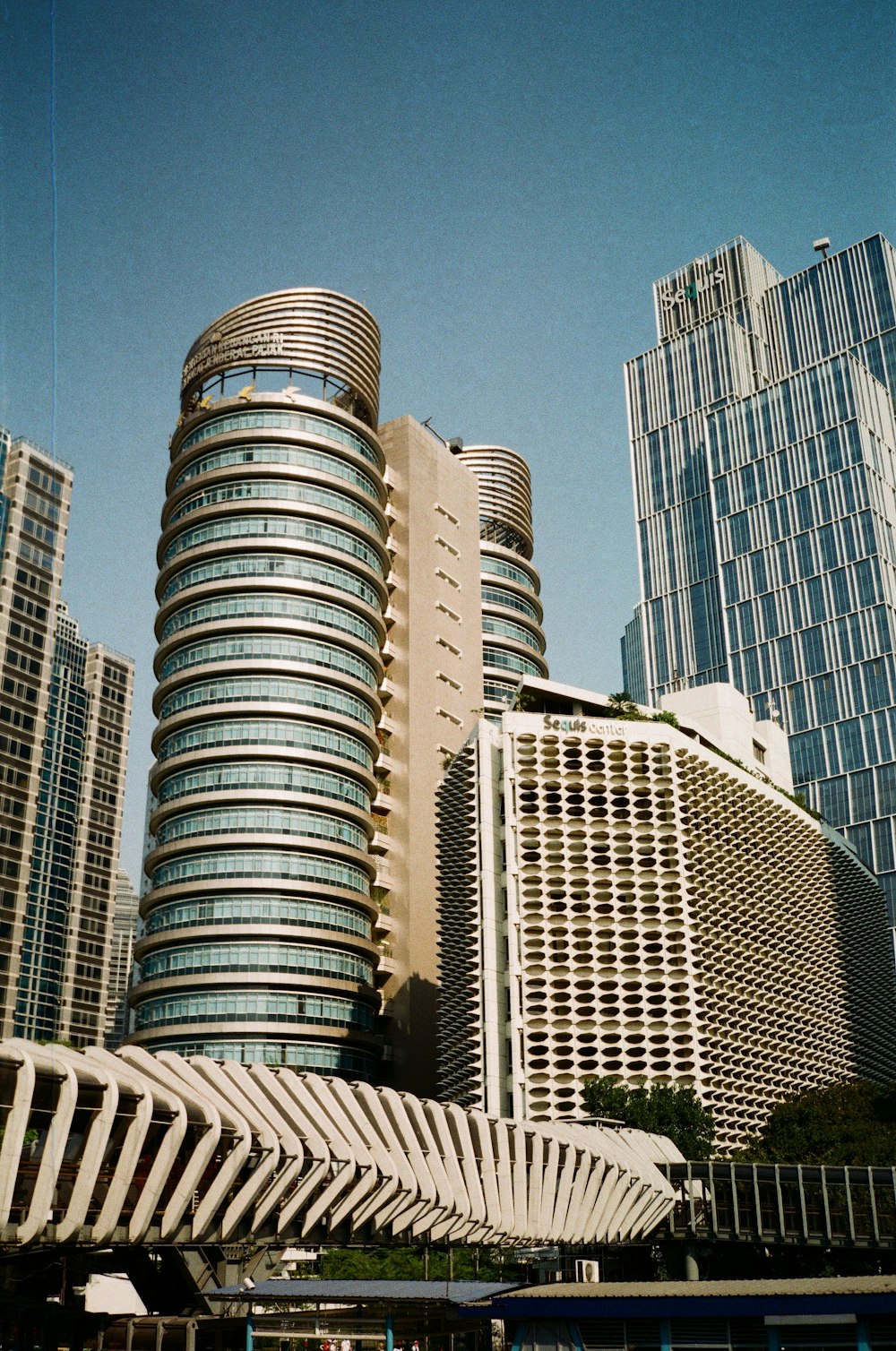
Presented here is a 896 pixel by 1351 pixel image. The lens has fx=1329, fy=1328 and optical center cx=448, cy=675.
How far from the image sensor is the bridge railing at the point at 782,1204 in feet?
226

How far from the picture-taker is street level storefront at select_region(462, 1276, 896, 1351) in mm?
31516

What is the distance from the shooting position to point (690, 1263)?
68.4 metres

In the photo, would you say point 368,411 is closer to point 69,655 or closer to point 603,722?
point 603,722

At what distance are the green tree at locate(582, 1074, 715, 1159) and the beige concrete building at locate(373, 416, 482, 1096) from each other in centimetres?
3386

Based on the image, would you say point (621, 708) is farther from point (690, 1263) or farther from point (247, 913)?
point (690, 1263)

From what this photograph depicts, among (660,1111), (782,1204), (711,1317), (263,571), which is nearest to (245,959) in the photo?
(263,571)

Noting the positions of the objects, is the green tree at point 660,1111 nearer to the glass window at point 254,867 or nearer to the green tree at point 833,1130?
the green tree at point 833,1130

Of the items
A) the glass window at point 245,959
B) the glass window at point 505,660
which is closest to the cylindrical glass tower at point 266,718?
the glass window at point 245,959

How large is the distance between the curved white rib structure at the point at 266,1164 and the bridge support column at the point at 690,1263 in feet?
15.8

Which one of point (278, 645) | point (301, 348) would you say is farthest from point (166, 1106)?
point (301, 348)

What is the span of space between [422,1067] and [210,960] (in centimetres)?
2522

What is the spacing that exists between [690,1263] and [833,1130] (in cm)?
2533

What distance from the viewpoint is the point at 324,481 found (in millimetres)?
125375

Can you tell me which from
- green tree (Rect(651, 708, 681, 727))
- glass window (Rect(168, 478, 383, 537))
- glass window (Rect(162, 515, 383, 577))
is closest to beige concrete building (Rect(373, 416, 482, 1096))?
glass window (Rect(162, 515, 383, 577))
